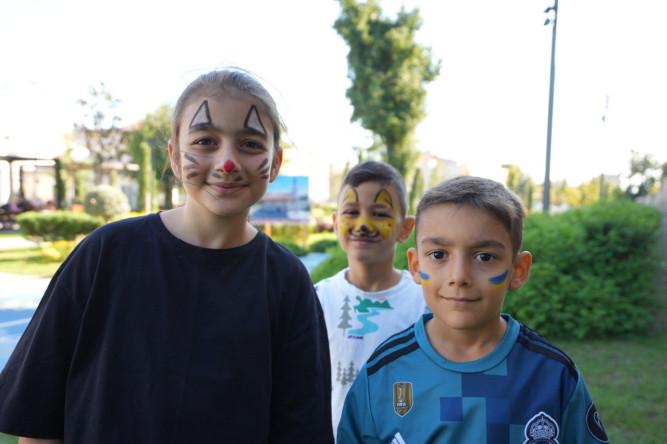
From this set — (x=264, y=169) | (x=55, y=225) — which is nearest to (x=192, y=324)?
(x=264, y=169)

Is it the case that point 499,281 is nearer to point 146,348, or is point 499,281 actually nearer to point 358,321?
point 358,321

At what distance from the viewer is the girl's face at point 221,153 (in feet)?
4.77

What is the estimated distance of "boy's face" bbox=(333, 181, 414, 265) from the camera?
7.91 ft

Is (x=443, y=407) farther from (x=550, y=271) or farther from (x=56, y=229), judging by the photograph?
(x=56, y=229)

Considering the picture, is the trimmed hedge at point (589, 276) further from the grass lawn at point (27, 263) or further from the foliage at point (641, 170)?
the foliage at point (641, 170)

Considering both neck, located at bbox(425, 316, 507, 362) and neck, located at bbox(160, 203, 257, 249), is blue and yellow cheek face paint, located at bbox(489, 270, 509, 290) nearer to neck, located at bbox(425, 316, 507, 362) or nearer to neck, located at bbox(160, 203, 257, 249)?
neck, located at bbox(425, 316, 507, 362)

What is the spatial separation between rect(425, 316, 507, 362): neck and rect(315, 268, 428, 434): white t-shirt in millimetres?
612

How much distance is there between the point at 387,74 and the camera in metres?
26.6

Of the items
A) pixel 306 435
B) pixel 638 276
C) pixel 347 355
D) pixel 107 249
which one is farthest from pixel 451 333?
pixel 638 276

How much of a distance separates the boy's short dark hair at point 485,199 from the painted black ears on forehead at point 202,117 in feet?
2.55

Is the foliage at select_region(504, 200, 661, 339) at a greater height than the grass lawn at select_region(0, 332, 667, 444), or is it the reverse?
the foliage at select_region(504, 200, 661, 339)

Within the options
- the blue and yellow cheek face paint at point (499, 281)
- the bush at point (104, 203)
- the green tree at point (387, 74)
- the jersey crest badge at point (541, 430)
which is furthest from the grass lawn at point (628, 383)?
the green tree at point (387, 74)

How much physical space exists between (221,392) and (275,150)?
0.78 m

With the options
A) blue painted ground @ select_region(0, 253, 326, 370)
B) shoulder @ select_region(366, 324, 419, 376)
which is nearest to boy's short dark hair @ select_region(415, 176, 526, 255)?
shoulder @ select_region(366, 324, 419, 376)
